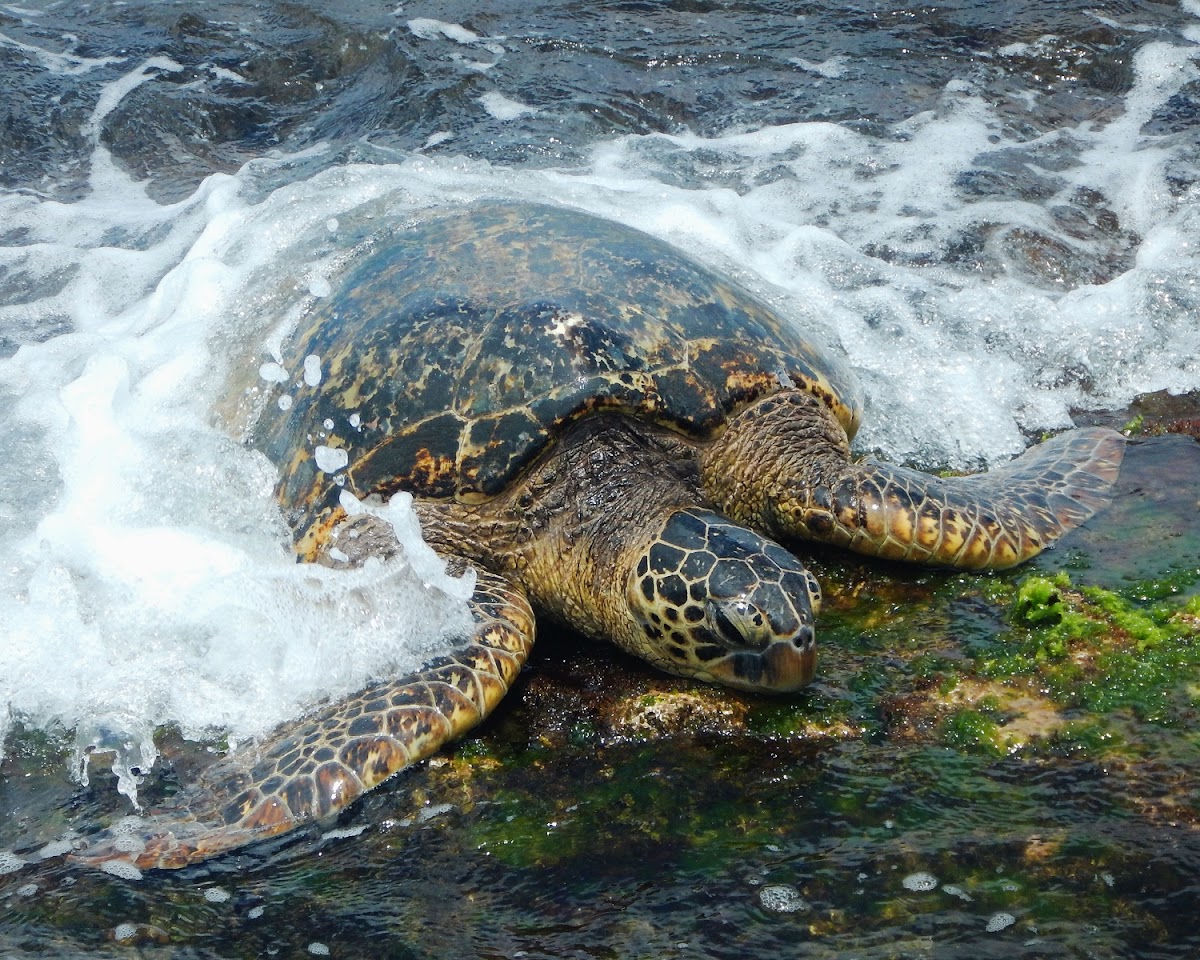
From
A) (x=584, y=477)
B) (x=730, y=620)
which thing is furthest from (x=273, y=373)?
(x=730, y=620)

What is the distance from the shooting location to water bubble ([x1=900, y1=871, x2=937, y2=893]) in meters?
2.92

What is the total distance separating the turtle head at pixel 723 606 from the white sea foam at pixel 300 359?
2.40ft

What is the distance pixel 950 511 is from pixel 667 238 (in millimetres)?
3909

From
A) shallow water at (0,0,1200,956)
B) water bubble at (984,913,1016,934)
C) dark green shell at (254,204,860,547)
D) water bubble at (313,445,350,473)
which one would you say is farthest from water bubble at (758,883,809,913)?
water bubble at (313,445,350,473)

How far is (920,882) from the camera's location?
294 centimetres

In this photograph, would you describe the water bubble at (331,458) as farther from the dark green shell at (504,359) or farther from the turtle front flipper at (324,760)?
the turtle front flipper at (324,760)

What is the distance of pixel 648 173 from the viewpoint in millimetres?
9242

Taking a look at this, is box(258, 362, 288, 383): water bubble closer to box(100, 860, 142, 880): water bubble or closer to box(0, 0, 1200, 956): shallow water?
box(0, 0, 1200, 956): shallow water

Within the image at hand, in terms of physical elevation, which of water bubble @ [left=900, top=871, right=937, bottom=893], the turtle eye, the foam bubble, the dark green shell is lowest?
water bubble @ [left=900, top=871, right=937, bottom=893]

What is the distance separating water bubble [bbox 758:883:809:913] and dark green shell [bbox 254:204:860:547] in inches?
78.3

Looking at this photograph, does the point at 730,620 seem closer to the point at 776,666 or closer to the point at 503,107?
the point at 776,666

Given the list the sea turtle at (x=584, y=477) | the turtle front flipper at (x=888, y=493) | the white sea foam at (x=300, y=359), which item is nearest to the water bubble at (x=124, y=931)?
the sea turtle at (x=584, y=477)

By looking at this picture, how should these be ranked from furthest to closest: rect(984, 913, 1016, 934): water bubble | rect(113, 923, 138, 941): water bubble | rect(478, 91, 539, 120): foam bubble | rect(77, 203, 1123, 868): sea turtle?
rect(478, 91, 539, 120): foam bubble < rect(77, 203, 1123, 868): sea turtle < rect(113, 923, 138, 941): water bubble < rect(984, 913, 1016, 934): water bubble

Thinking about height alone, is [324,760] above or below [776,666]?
below
